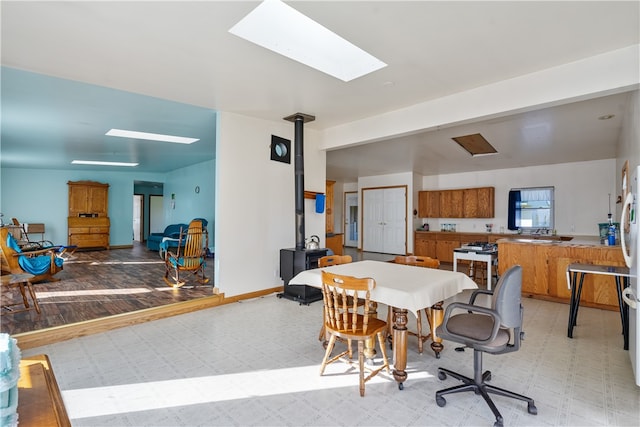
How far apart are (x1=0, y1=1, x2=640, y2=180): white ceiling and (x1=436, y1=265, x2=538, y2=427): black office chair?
1.88 metres

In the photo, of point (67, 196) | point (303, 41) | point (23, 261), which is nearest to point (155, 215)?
point (67, 196)

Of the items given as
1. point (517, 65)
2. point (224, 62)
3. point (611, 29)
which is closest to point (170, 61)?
point (224, 62)

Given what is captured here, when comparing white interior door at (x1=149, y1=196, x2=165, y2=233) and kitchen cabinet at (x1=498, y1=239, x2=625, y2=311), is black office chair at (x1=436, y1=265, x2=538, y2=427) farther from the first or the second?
white interior door at (x1=149, y1=196, x2=165, y2=233)

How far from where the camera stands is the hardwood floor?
350 centimetres

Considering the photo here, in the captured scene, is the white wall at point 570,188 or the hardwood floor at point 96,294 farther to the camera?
the white wall at point 570,188

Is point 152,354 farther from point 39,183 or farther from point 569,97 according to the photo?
point 39,183

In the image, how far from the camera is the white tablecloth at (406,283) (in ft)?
7.09

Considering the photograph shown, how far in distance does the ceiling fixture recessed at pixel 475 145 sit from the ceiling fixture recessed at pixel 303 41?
2.86 m

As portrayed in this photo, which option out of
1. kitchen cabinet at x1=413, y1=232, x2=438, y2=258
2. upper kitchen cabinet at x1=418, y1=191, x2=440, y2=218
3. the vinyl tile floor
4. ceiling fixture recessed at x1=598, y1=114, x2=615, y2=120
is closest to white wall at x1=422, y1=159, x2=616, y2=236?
upper kitchen cabinet at x1=418, y1=191, x2=440, y2=218

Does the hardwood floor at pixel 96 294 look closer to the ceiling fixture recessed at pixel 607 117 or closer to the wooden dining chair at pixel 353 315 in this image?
the wooden dining chair at pixel 353 315

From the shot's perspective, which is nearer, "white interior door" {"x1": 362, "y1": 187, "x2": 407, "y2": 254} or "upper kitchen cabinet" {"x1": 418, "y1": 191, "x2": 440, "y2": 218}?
"upper kitchen cabinet" {"x1": 418, "y1": 191, "x2": 440, "y2": 218}

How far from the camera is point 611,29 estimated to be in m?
2.47

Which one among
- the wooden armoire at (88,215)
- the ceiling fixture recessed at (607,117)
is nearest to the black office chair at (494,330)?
the ceiling fixture recessed at (607,117)

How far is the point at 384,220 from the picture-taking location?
9.59 meters
